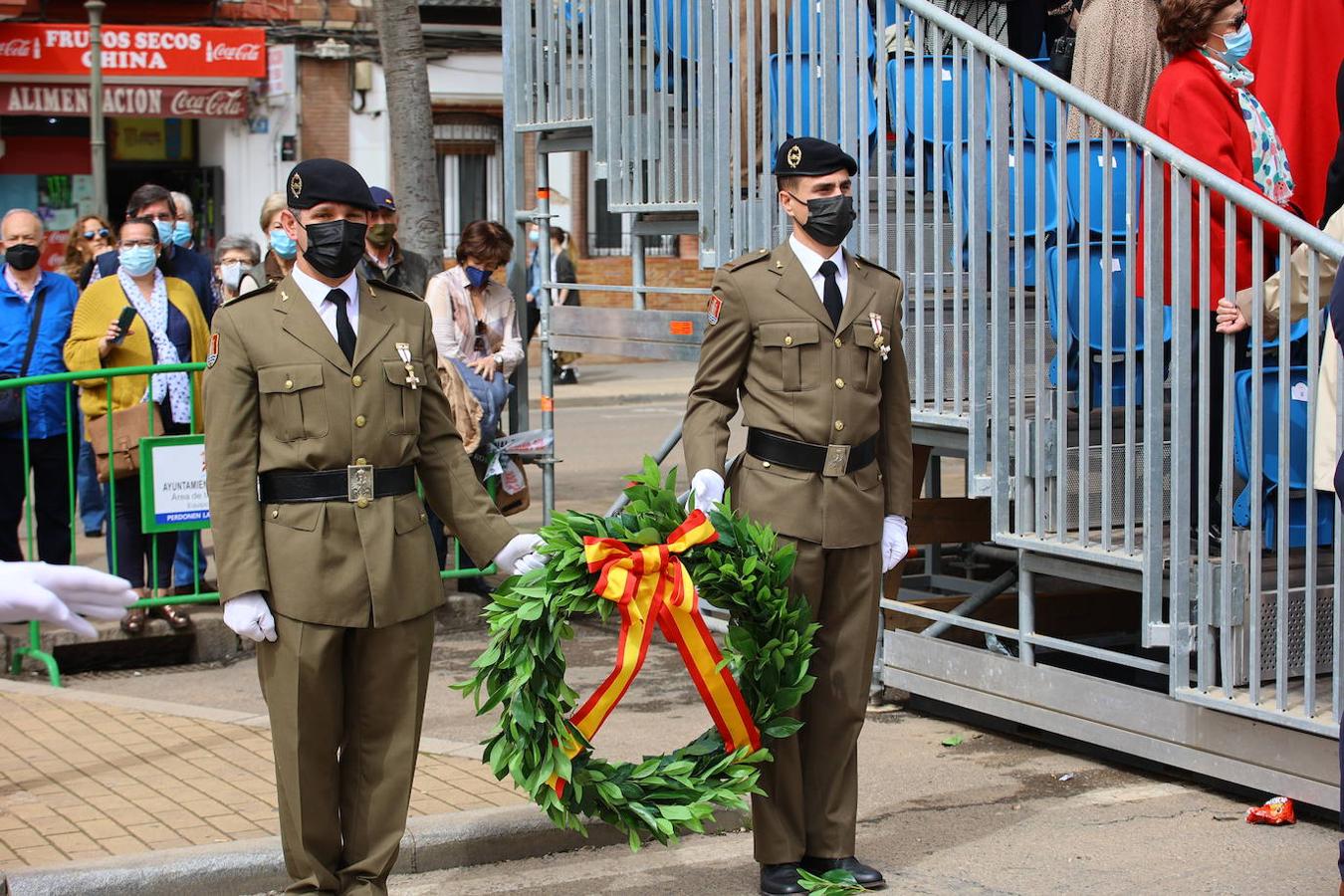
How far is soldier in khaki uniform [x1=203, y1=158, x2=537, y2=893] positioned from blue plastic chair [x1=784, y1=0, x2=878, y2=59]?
115 inches

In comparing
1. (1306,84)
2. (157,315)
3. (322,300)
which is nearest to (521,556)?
(322,300)

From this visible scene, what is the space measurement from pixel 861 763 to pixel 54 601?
13.0ft

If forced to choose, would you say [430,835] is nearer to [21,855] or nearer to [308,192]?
[21,855]

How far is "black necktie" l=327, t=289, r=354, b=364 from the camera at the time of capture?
4.86m

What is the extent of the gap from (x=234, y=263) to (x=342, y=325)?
5.65 m

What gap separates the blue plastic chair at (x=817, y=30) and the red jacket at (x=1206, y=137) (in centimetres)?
118

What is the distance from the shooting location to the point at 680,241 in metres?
26.9

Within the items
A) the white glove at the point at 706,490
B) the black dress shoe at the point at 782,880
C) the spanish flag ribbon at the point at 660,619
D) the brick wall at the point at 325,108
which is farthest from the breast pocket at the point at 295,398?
the brick wall at the point at 325,108

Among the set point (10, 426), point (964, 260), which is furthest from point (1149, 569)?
point (10, 426)

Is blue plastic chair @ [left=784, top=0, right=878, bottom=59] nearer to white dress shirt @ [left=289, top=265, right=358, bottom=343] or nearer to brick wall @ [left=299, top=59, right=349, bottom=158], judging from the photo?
white dress shirt @ [left=289, top=265, right=358, bottom=343]

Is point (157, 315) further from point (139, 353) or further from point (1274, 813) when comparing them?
point (1274, 813)

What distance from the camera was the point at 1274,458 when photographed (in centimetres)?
603

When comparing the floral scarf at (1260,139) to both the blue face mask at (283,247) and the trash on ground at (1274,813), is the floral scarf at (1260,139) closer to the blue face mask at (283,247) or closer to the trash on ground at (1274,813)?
the trash on ground at (1274,813)

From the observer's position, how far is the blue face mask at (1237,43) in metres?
6.59
